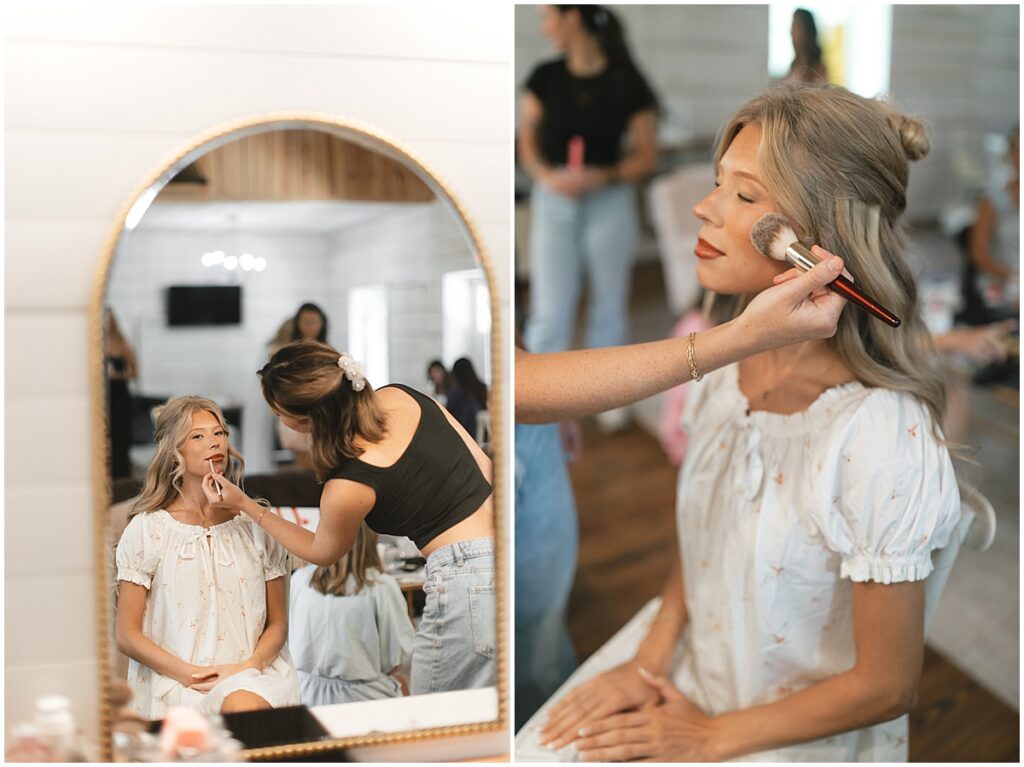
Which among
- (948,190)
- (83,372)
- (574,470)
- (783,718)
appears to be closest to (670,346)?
(783,718)

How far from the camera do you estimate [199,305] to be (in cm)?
113

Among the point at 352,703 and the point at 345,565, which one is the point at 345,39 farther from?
the point at 352,703

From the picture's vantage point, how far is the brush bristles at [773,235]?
117 centimetres

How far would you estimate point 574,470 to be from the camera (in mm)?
3145

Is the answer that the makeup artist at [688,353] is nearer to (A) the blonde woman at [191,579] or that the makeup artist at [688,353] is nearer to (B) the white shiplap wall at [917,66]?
(A) the blonde woman at [191,579]

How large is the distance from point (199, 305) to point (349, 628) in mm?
465

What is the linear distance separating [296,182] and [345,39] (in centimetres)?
21

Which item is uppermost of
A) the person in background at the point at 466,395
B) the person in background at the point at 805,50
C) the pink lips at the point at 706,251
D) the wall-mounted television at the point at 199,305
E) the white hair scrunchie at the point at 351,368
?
the person in background at the point at 805,50

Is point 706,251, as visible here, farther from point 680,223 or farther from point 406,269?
point 680,223

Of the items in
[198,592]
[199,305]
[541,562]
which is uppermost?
[199,305]

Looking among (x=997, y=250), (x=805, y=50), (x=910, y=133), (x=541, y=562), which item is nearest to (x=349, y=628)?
(x=541, y=562)

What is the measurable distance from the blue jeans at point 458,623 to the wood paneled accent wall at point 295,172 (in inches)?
19.4

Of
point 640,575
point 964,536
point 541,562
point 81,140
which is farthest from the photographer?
point 640,575

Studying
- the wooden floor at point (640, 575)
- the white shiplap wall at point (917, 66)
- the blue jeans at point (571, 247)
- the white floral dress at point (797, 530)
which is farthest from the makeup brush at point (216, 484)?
the white shiplap wall at point (917, 66)
